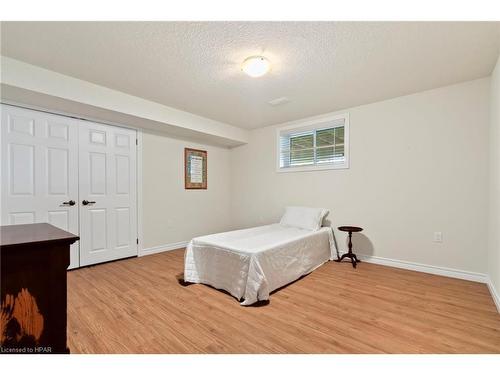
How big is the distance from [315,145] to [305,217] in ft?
4.27

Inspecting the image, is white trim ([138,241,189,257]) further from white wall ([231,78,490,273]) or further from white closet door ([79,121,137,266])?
white wall ([231,78,490,273])

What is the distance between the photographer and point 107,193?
3.55m

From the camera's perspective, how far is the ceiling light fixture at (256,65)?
7.37ft

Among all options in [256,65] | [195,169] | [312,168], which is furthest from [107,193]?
[312,168]

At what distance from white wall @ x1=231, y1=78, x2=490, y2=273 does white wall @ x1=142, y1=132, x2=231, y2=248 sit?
1.95 metres

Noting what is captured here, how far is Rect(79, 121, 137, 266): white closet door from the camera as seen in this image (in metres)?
3.33

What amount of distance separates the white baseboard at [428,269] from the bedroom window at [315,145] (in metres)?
1.43

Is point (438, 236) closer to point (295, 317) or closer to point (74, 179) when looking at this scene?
point (295, 317)

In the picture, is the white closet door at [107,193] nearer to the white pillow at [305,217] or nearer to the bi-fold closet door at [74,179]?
the bi-fold closet door at [74,179]

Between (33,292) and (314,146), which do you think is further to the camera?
(314,146)

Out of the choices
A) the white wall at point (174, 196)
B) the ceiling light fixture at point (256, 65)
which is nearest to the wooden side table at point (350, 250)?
the ceiling light fixture at point (256, 65)

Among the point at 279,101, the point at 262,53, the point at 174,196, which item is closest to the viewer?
the point at 262,53
